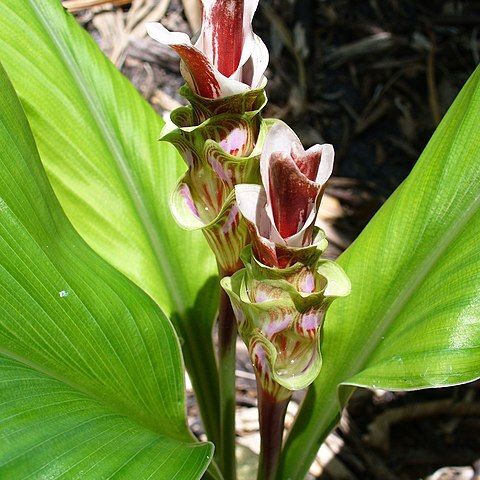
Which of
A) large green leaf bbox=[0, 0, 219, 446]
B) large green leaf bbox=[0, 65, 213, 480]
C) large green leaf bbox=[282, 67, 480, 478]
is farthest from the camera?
large green leaf bbox=[0, 0, 219, 446]

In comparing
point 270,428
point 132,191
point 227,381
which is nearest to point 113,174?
point 132,191

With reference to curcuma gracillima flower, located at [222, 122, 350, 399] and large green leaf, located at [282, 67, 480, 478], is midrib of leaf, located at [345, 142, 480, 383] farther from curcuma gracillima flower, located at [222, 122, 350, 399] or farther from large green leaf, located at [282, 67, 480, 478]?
curcuma gracillima flower, located at [222, 122, 350, 399]

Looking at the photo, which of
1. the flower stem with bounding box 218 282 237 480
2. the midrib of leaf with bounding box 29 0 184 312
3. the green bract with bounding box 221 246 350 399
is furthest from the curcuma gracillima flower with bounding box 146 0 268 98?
the midrib of leaf with bounding box 29 0 184 312

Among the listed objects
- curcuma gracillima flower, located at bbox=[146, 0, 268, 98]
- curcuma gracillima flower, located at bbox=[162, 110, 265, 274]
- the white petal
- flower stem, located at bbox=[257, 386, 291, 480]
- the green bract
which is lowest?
flower stem, located at bbox=[257, 386, 291, 480]

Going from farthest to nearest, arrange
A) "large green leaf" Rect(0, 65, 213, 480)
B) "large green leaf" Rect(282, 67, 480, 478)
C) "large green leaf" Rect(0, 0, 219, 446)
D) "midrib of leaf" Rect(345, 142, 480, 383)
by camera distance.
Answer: "large green leaf" Rect(0, 0, 219, 446) → "midrib of leaf" Rect(345, 142, 480, 383) → "large green leaf" Rect(282, 67, 480, 478) → "large green leaf" Rect(0, 65, 213, 480)

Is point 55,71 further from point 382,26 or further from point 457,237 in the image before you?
point 382,26

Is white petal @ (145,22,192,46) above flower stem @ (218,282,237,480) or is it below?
above

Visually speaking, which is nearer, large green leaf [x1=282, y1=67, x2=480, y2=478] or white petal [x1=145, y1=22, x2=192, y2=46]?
white petal [x1=145, y1=22, x2=192, y2=46]

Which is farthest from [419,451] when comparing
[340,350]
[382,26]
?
[382,26]

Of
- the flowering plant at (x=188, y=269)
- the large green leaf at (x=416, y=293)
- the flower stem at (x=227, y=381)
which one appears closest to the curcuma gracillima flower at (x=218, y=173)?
the flowering plant at (x=188, y=269)
